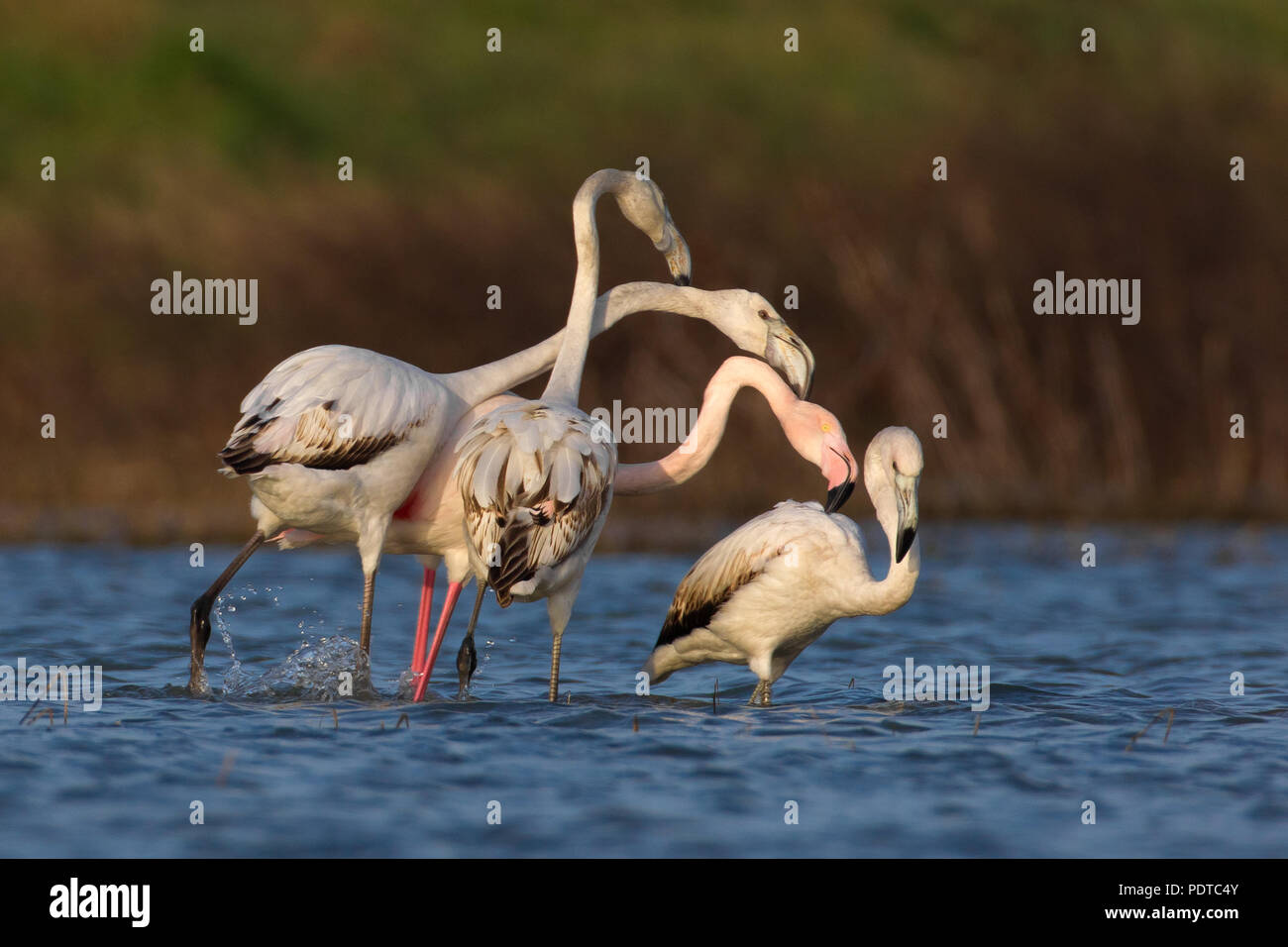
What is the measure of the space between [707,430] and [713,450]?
0.10 meters

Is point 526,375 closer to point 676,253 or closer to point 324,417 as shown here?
point 676,253

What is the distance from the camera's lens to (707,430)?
346 inches

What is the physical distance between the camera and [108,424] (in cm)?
1742

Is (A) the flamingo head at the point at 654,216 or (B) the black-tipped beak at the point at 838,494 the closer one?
(B) the black-tipped beak at the point at 838,494

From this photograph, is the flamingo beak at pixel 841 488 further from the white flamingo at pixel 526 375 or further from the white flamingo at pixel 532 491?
the white flamingo at pixel 532 491

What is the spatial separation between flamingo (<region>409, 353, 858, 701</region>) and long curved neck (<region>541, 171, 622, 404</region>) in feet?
0.88

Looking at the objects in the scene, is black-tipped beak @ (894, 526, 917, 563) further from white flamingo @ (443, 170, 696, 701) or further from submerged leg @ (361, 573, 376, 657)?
submerged leg @ (361, 573, 376, 657)

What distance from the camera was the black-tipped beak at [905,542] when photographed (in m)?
7.95

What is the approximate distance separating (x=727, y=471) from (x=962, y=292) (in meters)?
2.33

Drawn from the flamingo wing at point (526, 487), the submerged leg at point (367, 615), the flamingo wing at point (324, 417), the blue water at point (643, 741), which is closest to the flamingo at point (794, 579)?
the blue water at point (643, 741)

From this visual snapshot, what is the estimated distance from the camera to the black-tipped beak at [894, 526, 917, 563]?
7.95 metres

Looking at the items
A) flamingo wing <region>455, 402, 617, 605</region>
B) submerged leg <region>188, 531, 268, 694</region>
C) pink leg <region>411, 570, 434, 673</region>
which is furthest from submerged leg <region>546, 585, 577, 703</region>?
submerged leg <region>188, 531, 268, 694</region>


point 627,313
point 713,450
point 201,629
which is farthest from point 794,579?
point 201,629

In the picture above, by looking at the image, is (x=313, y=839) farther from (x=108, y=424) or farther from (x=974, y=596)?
(x=108, y=424)
